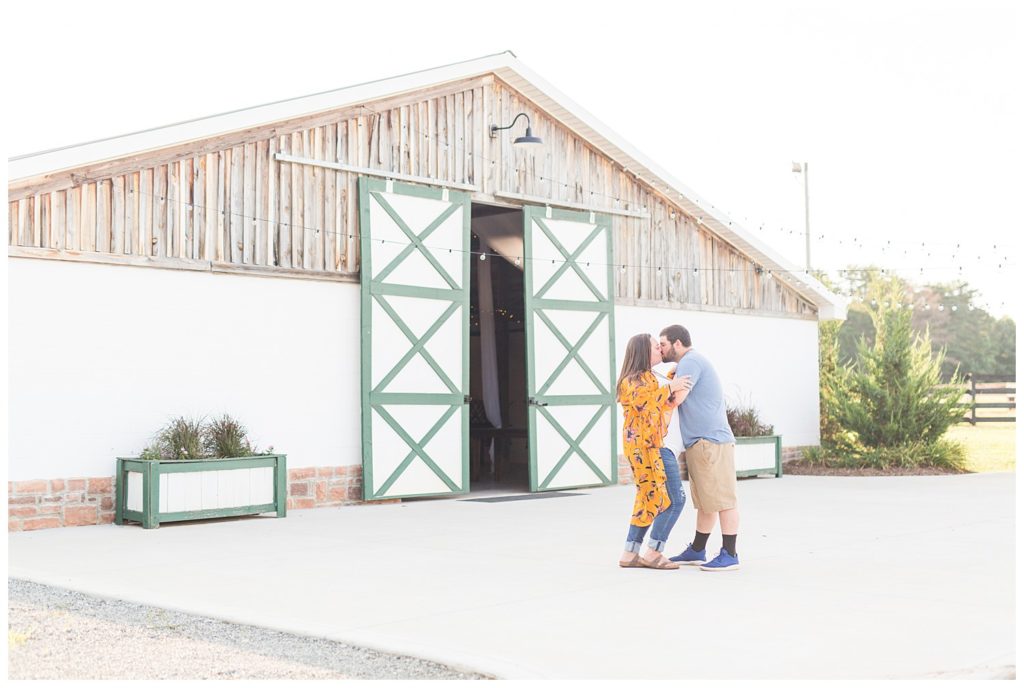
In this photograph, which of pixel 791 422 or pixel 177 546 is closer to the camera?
pixel 177 546

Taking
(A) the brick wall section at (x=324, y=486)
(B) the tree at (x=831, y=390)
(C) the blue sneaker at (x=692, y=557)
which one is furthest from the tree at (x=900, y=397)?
(C) the blue sneaker at (x=692, y=557)

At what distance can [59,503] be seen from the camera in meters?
10.2

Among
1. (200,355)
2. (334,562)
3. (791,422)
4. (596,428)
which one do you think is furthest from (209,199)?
(791,422)

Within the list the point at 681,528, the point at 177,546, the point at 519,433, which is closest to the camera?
the point at 177,546

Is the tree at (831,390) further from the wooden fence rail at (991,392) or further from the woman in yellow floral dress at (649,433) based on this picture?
the woman in yellow floral dress at (649,433)

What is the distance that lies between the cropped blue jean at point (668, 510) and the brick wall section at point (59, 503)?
5067mm

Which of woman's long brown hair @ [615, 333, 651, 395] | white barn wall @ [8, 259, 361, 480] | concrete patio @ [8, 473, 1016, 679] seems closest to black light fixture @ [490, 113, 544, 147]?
white barn wall @ [8, 259, 361, 480]

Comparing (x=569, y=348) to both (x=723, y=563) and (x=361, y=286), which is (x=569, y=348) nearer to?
(x=361, y=286)

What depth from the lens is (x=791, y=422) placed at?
701 inches

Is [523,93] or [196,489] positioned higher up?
[523,93]

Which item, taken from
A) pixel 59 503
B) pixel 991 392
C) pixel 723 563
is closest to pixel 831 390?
pixel 723 563

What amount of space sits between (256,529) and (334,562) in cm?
226

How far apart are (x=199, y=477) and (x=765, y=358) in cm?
942

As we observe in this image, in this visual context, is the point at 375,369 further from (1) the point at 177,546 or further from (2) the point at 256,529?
(1) the point at 177,546
